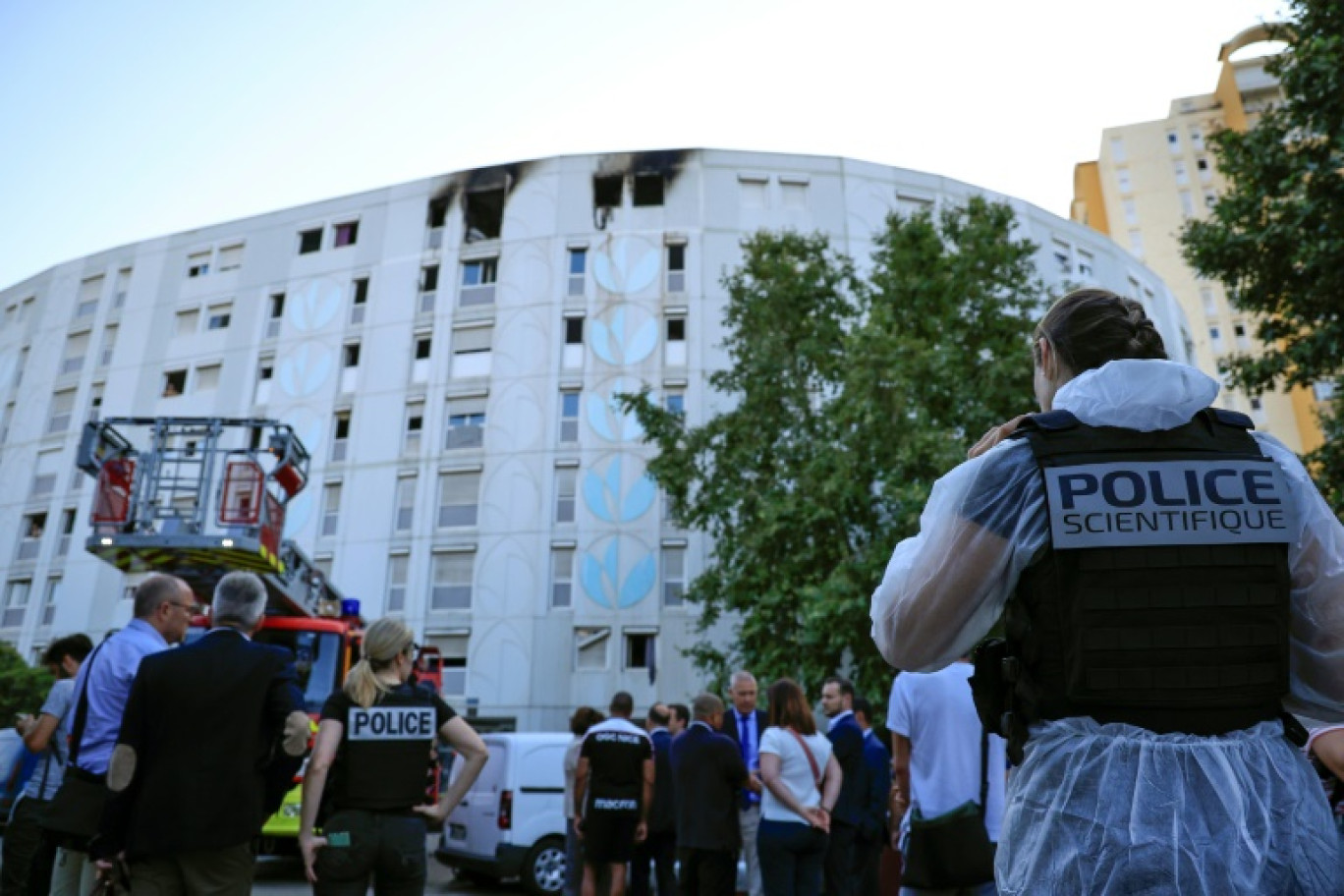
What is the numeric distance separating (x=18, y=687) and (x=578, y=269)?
2154 cm

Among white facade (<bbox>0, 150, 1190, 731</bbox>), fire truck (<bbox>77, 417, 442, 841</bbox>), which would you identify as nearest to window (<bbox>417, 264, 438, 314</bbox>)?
white facade (<bbox>0, 150, 1190, 731</bbox>)

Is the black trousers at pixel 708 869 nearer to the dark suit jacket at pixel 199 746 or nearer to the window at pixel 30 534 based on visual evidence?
the dark suit jacket at pixel 199 746

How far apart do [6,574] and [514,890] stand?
33.3 meters

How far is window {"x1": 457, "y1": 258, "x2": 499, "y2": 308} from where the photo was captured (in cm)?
3438

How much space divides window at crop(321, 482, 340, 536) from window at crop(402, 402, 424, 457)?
2.79 m

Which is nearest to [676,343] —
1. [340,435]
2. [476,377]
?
[476,377]

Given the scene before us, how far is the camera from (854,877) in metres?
7.77

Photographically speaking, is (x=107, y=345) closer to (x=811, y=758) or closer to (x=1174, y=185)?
(x=811, y=758)

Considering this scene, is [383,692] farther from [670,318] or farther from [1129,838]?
[670,318]

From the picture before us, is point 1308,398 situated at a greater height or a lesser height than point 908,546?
greater

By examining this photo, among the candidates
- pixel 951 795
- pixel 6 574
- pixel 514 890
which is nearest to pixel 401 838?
pixel 951 795

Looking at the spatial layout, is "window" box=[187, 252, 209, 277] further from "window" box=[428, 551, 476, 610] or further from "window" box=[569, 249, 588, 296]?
"window" box=[428, 551, 476, 610]

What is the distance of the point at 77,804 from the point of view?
437cm

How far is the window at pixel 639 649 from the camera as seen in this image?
2992 centimetres
